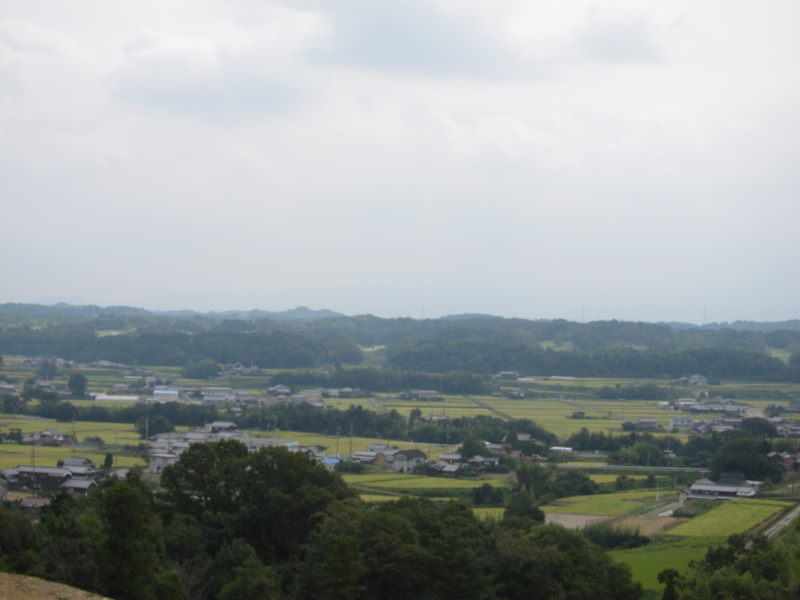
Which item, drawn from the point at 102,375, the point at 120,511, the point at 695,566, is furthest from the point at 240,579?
the point at 102,375

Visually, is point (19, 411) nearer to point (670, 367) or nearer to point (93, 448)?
point (93, 448)

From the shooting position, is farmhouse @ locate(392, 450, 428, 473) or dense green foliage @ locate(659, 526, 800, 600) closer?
dense green foliage @ locate(659, 526, 800, 600)

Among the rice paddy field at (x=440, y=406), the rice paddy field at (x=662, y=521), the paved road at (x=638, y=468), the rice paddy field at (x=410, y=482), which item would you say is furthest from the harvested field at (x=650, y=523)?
the rice paddy field at (x=440, y=406)

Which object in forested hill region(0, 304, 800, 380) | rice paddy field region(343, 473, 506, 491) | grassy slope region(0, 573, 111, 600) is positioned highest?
forested hill region(0, 304, 800, 380)

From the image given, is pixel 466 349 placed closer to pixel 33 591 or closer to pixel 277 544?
pixel 277 544

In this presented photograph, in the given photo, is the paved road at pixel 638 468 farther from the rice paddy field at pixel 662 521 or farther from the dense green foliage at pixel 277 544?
the dense green foliage at pixel 277 544

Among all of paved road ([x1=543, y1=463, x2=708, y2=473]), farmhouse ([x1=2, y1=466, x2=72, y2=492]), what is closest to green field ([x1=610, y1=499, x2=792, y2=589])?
paved road ([x1=543, y1=463, x2=708, y2=473])

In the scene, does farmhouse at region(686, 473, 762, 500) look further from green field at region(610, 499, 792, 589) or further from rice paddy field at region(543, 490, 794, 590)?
green field at region(610, 499, 792, 589)

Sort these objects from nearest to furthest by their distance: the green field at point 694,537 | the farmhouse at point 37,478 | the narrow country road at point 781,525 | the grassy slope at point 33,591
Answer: the grassy slope at point 33,591 → the green field at point 694,537 → the narrow country road at point 781,525 → the farmhouse at point 37,478

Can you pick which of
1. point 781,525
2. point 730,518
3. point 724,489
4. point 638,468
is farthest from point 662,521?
point 638,468
